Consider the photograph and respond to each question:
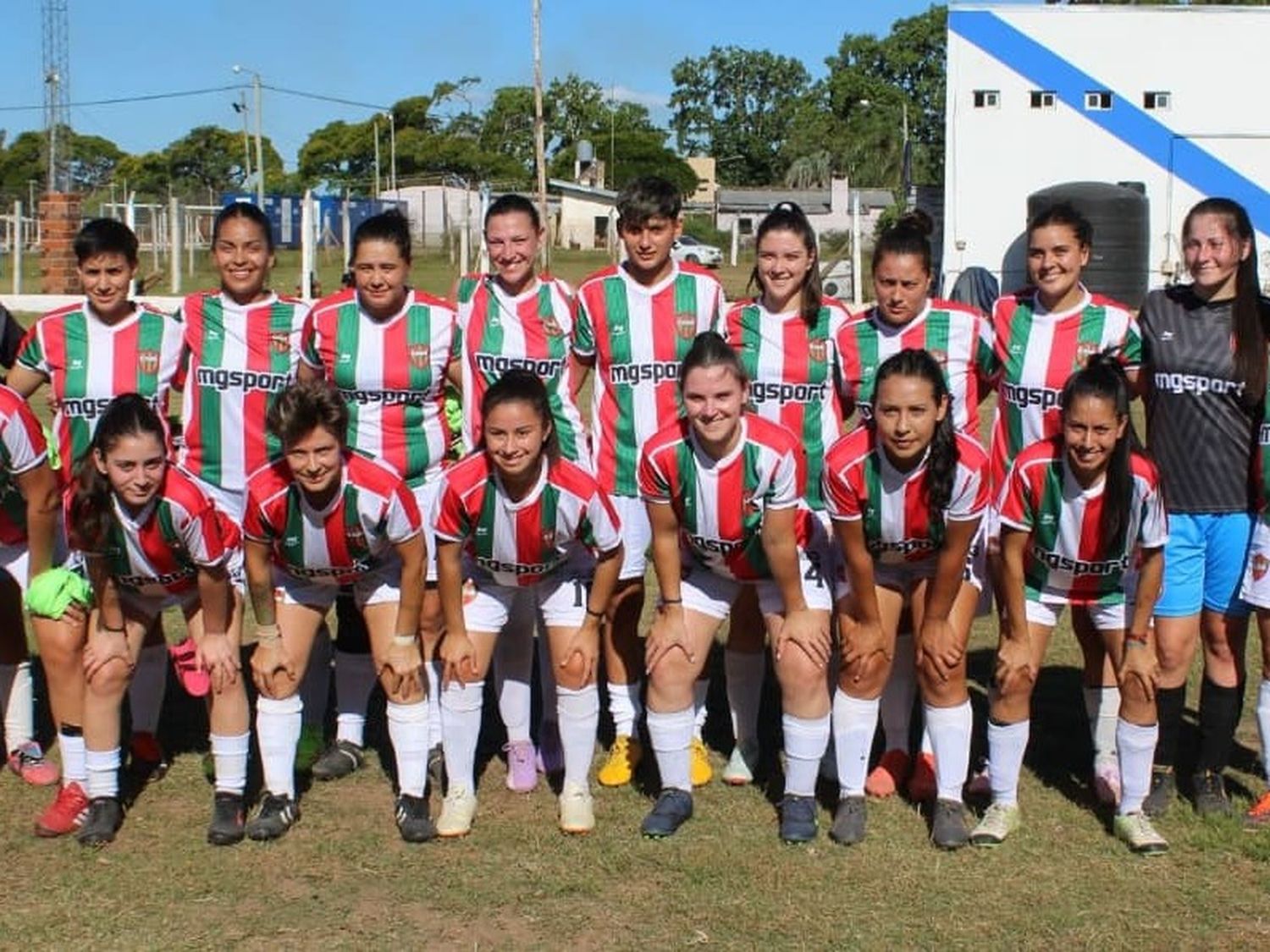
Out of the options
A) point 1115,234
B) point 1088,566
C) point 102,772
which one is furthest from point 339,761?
point 1115,234

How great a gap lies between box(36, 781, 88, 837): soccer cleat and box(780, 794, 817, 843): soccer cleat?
2.21m

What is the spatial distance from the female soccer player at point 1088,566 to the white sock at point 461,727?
5.30ft

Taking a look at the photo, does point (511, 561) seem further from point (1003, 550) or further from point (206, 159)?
point (206, 159)

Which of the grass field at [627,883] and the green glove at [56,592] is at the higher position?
the green glove at [56,592]

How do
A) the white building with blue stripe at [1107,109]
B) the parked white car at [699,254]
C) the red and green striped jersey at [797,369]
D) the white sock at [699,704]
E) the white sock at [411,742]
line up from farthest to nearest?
1. the parked white car at [699,254]
2. the white building with blue stripe at [1107,109]
3. the white sock at [699,704]
4. the red and green striped jersey at [797,369]
5. the white sock at [411,742]

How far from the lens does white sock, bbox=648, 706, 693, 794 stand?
185 inches

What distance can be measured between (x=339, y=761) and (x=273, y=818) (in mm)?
604

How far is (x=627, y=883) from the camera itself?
14.1ft

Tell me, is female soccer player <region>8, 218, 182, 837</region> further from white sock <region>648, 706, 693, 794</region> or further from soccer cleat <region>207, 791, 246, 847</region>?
white sock <region>648, 706, 693, 794</region>

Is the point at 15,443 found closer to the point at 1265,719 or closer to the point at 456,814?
the point at 456,814

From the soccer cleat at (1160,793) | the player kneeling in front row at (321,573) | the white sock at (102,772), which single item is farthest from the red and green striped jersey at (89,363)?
the soccer cleat at (1160,793)

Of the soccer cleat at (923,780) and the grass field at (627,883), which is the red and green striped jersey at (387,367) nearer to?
the grass field at (627,883)

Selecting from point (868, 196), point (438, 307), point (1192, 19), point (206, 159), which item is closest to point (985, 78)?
point (1192, 19)

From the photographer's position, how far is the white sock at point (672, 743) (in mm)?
4703
